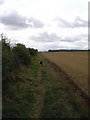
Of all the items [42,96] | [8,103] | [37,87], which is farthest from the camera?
[37,87]

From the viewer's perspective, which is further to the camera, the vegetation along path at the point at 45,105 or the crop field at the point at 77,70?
the crop field at the point at 77,70

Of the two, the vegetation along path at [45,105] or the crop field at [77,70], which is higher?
the crop field at [77,70]

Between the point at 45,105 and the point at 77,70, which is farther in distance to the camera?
the point at 77,70

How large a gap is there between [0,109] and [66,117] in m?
2.74

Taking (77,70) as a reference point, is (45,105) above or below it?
below

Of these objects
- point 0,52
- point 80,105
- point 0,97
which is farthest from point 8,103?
point 0,52

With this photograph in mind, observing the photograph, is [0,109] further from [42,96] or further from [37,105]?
[42,96]

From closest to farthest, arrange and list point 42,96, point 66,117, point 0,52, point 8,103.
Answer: point 66,117, point 8,103, point 42,96, point 0,52

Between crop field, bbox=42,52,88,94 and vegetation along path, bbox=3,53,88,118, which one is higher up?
crop field, bbox=42,52,88,94

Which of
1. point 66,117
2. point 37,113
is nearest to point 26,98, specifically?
point 37,113

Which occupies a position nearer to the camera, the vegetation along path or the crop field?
the vegetation along path

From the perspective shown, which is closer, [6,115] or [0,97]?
[6,115]

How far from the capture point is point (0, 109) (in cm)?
1312

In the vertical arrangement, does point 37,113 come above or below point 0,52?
below
